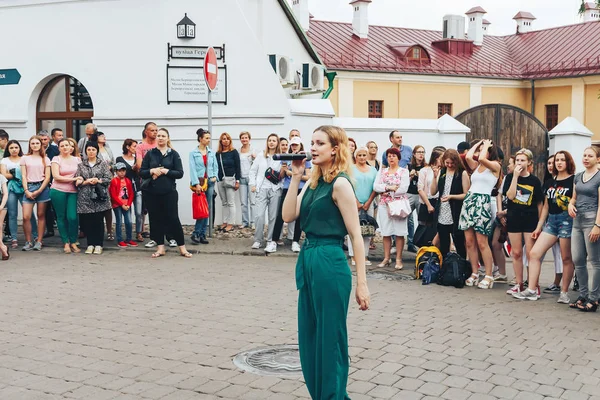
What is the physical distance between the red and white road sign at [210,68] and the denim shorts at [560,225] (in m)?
6.76

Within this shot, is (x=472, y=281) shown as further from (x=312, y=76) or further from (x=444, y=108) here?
(x=444, y=108)

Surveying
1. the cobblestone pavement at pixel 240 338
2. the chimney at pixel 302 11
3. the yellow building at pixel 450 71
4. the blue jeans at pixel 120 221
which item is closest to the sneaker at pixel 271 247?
the cobblestone pavement at pixel 240 338

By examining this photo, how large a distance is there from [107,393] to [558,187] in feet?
20.5

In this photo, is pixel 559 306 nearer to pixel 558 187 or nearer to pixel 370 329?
pixel 558 187

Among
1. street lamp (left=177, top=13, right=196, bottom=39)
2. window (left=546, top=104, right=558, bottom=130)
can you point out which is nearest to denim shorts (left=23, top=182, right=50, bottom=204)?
street lamp (left=177, top=13, right=196, bottom=39)

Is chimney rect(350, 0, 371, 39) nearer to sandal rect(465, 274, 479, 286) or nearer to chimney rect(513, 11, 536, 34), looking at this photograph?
chimney rect(513, 11, 536, 34)

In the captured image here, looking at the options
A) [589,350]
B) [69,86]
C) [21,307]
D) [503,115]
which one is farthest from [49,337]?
[503,115]

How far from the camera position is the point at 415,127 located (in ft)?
56.4

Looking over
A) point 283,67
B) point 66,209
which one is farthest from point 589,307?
point 283,67

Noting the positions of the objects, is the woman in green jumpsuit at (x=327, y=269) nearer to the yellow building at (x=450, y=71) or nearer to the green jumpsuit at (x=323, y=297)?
the green jumpsuit at (x=323, y=297)

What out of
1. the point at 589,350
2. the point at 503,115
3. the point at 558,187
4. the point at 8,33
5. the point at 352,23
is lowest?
the point at 589,350

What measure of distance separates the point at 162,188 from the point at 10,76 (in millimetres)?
6202

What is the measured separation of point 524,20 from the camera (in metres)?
53.2

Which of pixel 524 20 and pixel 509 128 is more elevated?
pixel 524 20
